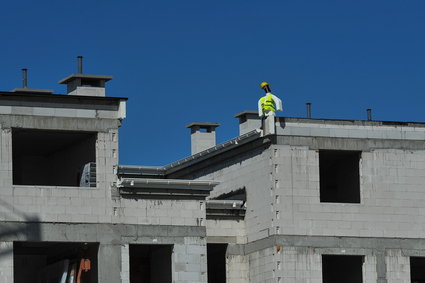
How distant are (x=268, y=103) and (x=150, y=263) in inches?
340

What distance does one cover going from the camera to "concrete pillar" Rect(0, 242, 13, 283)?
50.6 metres

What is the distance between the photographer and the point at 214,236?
58594 millimetres

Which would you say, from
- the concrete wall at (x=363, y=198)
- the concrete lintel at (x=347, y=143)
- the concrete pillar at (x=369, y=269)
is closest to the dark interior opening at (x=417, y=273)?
the concrete wall at (x=363, y=198)

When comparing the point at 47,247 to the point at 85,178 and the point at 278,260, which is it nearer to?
the point at 85,178

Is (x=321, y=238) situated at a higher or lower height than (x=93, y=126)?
lower

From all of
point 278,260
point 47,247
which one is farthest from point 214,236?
point 47,247

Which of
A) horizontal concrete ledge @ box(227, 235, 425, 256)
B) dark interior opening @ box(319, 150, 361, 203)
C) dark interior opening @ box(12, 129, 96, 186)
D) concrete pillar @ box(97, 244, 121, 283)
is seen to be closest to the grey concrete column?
horizontal concrete ledge @ box(227, 235, 425, 256)

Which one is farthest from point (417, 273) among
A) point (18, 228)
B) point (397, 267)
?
point (18, 228)

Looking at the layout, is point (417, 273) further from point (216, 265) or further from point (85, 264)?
point (85, 264)

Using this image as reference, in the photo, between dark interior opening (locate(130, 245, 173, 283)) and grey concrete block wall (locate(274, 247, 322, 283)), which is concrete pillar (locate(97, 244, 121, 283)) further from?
grey concrete block wall (locate(274, 247, 322, 283))

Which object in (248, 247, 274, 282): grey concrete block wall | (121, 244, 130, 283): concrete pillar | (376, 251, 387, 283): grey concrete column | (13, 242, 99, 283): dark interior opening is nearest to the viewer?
(121, 244, 130, 283): concrete pillar

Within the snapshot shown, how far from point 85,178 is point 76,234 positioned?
273cm

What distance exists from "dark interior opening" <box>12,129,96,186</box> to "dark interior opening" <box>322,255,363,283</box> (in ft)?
39.6

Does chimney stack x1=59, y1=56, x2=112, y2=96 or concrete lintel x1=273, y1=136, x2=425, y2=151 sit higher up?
chimney stack x1=59, y1=56, x2=112, y2=96
